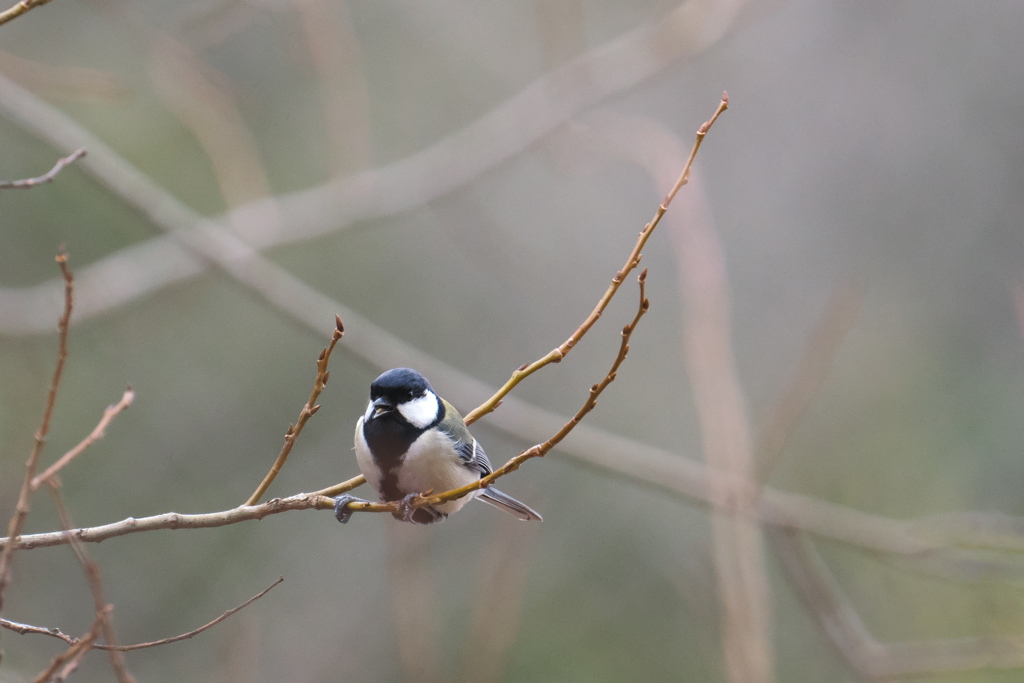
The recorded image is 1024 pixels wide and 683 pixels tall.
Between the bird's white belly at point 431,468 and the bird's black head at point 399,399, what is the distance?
0.04 m

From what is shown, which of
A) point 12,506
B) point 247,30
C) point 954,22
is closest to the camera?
point 12,506

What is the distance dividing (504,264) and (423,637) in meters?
2.89

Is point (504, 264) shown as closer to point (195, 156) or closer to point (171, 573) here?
point (195, 156)

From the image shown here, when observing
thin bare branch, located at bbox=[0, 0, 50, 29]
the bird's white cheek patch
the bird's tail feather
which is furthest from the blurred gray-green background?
thin bare branch, located at bbox=[0, 0, 50, 29]

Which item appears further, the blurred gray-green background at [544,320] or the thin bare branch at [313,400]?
the blurred gray-green background at [544,320]

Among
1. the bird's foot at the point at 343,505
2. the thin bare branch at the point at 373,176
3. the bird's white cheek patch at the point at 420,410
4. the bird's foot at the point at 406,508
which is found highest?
the thin bare branch at the point at 373,176

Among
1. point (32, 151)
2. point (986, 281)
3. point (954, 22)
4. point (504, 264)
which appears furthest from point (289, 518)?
point (954, 22)

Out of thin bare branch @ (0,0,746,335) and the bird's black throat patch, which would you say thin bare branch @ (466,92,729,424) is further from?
thin bare branch @ (0,0,746,335)

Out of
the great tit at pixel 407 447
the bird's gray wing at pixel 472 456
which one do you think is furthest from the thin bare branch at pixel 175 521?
the bird's gray wing at pixel 472 456

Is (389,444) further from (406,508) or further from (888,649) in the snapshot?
(888,649)

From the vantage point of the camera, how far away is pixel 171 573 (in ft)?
16.2

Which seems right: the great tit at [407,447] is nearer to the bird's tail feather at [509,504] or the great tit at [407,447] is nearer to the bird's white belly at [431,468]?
the bird's white belly at [431,468]

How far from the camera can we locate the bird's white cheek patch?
5.43 feet

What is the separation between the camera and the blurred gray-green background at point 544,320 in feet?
15.4
